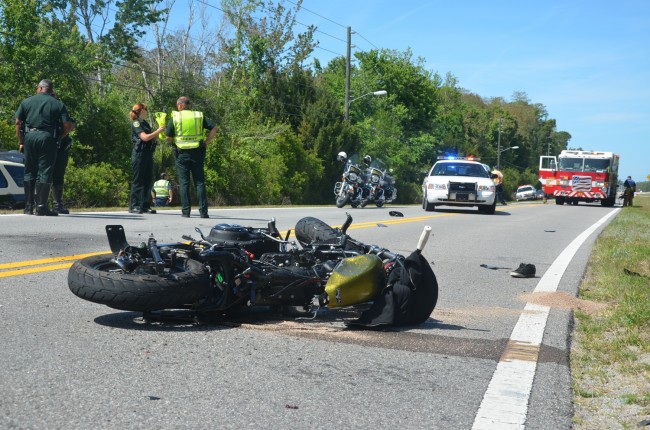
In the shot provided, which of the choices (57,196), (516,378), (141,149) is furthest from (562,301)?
(141,149)

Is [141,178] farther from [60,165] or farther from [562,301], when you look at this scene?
[562,301]

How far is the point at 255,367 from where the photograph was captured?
13.6ft

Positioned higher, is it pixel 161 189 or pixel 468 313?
pixel 161 189

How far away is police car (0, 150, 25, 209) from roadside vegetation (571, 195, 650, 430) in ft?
37.1

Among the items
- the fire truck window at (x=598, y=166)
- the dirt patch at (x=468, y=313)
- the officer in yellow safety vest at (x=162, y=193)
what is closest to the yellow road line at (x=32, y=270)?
the dirt patch at (x=468, y=313)

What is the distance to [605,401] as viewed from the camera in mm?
3924

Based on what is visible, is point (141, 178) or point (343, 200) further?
point (343, 200)

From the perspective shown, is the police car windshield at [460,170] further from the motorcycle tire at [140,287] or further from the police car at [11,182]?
the motorcycle tire at [140,287]

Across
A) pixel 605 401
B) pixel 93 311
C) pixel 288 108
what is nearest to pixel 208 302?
pixel 93 311

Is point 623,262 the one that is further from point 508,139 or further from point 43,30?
point 508,139

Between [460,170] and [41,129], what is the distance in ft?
53.3

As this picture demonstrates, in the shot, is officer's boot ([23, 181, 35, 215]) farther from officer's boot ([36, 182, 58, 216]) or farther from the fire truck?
the fire truck

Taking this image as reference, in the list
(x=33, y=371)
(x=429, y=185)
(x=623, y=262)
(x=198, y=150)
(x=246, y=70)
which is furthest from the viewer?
(x=246, y=70)

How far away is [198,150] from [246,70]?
42634 mm
